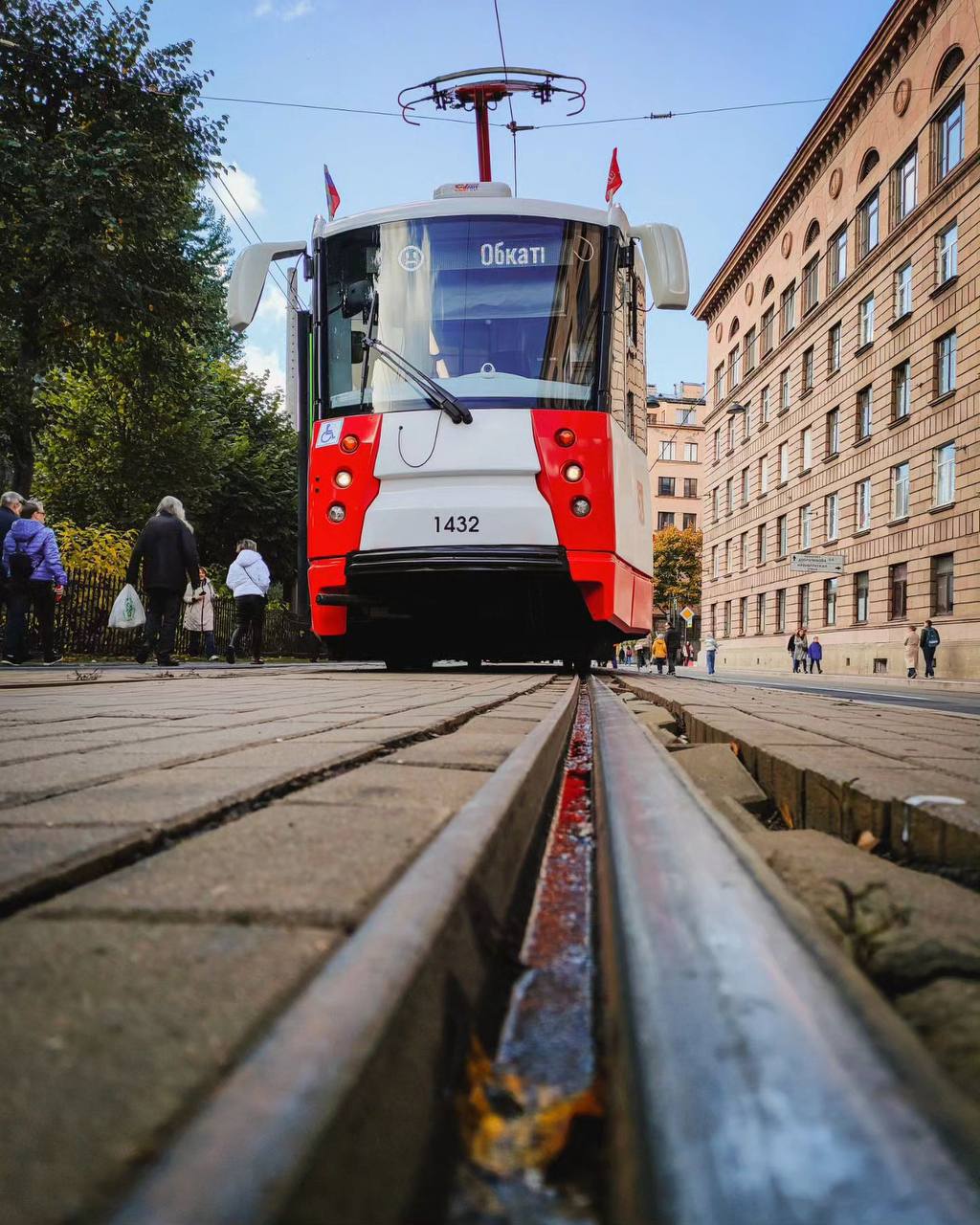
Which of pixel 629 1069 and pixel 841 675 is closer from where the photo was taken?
pixel 629 1069

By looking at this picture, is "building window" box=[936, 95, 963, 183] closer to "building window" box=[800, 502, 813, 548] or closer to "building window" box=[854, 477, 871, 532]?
"building window" box=[854, 477, 871, 532]

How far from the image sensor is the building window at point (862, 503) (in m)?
31.4

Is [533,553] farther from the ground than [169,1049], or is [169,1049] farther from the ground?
[533,553]

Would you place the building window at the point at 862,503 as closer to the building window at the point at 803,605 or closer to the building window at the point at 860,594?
the building window at the point at 860,594

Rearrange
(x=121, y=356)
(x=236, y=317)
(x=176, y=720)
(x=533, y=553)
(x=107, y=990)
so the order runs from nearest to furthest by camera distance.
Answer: (x=107, y=990)
(x=176, y=720)
(x=533, y=553)
(x=236, y=317)
(x=121, y=356)

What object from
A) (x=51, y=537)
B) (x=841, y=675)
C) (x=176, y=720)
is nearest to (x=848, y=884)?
(x=176, y=720)

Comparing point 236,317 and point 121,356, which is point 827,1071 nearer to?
point 236,317

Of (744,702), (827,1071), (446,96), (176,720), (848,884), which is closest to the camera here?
(827,1071)

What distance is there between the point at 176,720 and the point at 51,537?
8895 mm

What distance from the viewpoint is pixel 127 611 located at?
11500 millimetres

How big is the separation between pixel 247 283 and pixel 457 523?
105 inches

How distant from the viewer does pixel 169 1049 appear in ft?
2.11

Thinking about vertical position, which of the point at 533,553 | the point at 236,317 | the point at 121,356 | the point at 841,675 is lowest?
the point at 841,675

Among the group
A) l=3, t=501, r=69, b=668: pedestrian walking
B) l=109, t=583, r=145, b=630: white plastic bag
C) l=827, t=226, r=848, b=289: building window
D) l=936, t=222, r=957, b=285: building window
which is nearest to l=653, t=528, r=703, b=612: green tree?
l=827, t=226, r=848, b=289: building window
